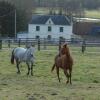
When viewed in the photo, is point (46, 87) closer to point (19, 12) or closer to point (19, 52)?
point (19, 52)

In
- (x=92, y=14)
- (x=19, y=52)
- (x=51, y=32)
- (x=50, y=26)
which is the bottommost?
(x=51, y=32)

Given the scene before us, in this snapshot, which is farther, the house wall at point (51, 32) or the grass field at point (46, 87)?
the house wall at point (51, 32)

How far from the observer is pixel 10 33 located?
72.2 meters

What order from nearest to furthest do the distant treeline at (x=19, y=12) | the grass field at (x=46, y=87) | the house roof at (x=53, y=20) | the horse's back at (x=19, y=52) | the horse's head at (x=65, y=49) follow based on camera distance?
1. the grass field at (x=46, y=87)
2. the horse's head at (x=65, y=49)
3. the horse's back at (x=19, y=52)
4. the distant treeline at (x=19, y=12)
5. the house roof at (x=53, y=20)

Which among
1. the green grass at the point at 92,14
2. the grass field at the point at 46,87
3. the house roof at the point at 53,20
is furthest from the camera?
the green grass at the point at 92,14

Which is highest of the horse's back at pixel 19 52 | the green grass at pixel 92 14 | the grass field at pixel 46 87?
the green grass at pixel 92 14

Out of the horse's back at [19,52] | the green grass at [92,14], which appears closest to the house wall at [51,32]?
the green grass at [92,14]

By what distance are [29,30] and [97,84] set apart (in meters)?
65.3

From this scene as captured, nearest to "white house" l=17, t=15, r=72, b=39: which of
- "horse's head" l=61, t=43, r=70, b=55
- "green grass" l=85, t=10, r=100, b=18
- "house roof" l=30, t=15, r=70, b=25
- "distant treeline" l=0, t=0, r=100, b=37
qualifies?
"house roof" l=30, t=15, r=70, b=25

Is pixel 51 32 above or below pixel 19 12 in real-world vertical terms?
below

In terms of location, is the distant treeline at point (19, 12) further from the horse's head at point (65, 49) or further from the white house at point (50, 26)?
the horse's head at point (65, 49)

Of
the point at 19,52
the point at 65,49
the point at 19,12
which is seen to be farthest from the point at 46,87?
the point at 19,12

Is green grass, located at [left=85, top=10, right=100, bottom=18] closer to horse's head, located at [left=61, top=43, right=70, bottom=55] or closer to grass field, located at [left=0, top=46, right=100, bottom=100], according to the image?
grass field, located at [left=0, top=46, right=100, bottom=100]

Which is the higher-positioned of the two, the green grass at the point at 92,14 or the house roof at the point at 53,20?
the green grass at the point at 92,14
